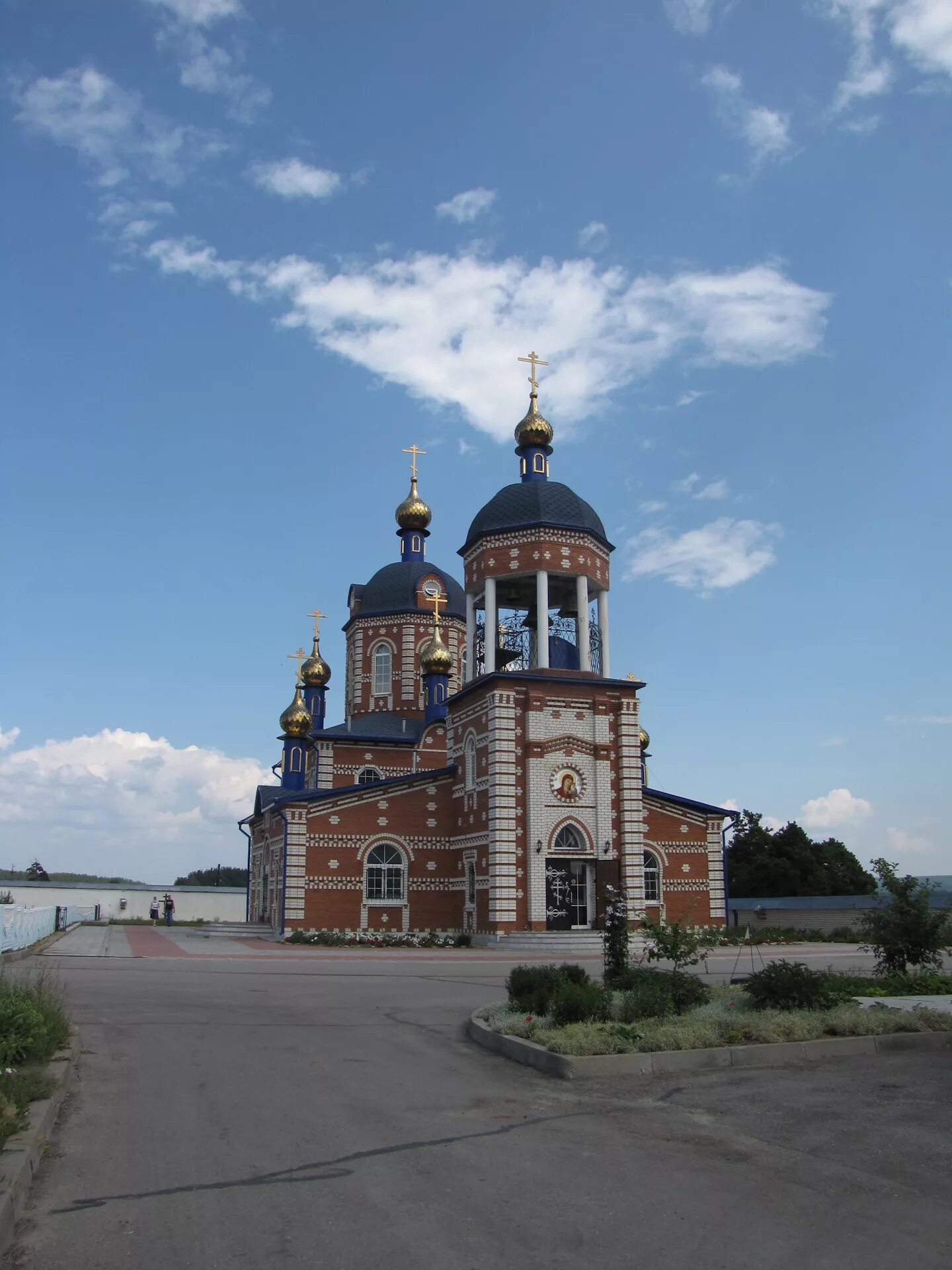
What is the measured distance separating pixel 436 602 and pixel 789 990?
29.0 m

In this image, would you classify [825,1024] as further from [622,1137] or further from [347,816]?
[347,816]

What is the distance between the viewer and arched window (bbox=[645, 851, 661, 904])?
34125mm

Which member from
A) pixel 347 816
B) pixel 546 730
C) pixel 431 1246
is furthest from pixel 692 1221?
pixel 347 816

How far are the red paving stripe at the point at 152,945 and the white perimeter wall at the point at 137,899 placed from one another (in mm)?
21550

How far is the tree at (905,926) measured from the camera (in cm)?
1424

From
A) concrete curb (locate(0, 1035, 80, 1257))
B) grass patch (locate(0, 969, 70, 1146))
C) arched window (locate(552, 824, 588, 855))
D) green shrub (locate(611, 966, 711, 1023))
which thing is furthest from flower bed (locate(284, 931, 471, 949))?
concrete curb (locate(0, 1035, 80, 1257))

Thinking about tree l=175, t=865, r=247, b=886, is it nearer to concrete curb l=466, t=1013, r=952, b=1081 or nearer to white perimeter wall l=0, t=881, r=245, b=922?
white perimeter wall l=0, t=881, r=245, b=922

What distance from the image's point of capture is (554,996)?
11234mm

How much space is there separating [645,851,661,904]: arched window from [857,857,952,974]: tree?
19.7m

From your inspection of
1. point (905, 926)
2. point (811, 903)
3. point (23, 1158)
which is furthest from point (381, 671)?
point (23, 1158)

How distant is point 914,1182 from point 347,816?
2642 cm

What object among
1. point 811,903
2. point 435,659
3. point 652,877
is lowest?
point 811,903

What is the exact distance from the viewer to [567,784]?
29.5 m

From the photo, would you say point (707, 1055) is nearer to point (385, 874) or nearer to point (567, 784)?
point (567, 784)
